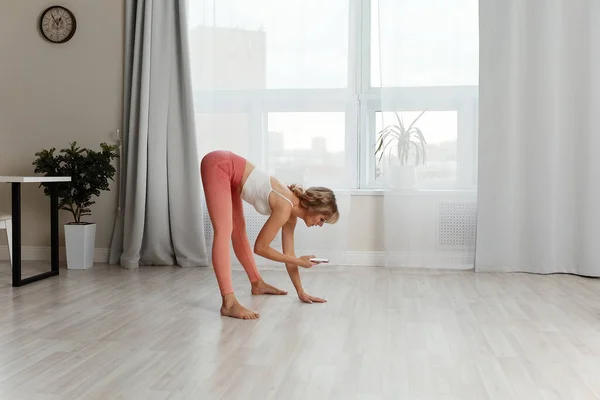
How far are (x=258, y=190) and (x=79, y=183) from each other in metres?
1.77

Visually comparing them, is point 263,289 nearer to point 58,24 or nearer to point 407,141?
point 407,141

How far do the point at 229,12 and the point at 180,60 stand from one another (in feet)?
1.59

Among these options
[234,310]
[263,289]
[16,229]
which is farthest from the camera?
[16,229]

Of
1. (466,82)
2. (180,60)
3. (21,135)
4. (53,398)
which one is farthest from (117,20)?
(53,398)

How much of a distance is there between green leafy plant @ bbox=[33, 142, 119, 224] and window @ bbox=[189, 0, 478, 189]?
681mm

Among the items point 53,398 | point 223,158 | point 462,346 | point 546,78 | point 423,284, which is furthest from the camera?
point 546,78

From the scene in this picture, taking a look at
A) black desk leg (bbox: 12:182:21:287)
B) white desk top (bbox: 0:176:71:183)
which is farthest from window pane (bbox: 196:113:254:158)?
black desk leg (bbox: 12:182:21:287)

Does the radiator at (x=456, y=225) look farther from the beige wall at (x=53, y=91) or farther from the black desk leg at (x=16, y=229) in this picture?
the black desk leg at (x=16, y=229)

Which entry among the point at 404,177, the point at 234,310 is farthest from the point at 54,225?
the point at 404,177

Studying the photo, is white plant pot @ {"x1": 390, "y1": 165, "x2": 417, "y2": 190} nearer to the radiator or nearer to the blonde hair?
the radiator

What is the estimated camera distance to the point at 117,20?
4.97m

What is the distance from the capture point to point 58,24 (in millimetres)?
5039

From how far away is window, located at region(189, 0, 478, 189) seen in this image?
469cm

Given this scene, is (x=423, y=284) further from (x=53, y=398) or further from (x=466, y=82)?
(x=53, y=398)
